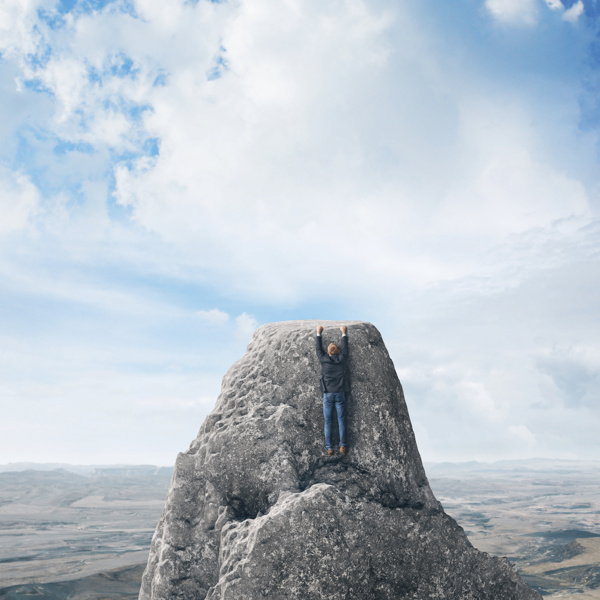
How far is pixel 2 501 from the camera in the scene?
72.8 meters

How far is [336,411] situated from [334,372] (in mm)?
552

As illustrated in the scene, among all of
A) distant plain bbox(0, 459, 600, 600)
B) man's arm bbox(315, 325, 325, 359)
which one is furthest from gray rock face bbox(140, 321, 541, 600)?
distant plain bbox(0, 459, 600, 600)

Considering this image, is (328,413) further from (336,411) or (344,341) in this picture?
(344,341)

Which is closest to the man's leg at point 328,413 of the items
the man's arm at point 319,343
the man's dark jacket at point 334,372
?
the man's dark jacket at point 334,372

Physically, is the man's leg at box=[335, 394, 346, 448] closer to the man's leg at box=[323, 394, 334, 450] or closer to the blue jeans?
the blue jeans

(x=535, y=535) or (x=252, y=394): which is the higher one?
Result: (x=252, y=394)

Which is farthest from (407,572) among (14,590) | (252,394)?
(14,590)

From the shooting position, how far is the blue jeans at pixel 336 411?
295 inches

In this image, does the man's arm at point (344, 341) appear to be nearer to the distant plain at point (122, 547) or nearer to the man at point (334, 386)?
the man at point (334, 386)

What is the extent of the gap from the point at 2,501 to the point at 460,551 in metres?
82.0

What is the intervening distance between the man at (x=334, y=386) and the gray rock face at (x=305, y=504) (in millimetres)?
175

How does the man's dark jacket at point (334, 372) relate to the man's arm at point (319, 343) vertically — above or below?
below

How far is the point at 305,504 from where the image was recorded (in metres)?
6.41

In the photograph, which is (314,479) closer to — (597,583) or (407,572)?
(407,572)
